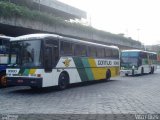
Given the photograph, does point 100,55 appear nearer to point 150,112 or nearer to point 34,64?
point 34,64

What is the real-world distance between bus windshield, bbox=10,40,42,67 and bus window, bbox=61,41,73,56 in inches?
84.0

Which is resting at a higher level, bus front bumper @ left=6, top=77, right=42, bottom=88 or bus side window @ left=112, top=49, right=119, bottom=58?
bus side window @ left=112, top=49, right=119, bottom=58

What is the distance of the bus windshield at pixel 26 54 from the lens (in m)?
14.8

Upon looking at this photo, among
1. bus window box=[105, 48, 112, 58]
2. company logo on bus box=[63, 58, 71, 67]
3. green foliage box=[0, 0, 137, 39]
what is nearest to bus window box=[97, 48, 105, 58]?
bus window box=[105, 48, 112, 58]

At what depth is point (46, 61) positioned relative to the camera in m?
15.1

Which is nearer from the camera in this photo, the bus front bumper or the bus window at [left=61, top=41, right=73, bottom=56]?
the bus front bumper

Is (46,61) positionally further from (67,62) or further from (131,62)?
(131,62)

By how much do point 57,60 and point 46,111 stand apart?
665 cm

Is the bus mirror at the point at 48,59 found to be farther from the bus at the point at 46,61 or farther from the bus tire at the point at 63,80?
the bus tire at the point at 63,80

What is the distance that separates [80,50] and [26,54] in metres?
4.95

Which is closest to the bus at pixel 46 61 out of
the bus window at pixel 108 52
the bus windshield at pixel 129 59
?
the bus window at pixel 108 52

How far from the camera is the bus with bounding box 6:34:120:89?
48.3 feet

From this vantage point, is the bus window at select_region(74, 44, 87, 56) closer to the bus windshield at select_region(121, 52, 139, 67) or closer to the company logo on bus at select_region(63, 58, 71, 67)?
the company logo on bus at select_region(63, 58, 71, 67)

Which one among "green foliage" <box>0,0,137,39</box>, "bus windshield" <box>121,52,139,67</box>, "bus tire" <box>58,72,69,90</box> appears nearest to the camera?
"bus tire" <box>58,72,69,90</box>
